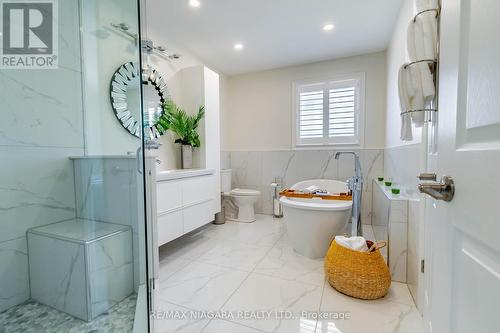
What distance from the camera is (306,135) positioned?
3637 mm

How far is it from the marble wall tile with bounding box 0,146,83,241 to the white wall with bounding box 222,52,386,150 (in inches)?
98.7

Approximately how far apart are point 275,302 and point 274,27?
2646 millimetres

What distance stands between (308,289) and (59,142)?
6.97ft

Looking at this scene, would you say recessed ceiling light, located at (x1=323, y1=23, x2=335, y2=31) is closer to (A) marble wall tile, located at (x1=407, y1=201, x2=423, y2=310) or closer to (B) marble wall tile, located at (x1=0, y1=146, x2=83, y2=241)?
(A) marble wall tile, located at (x1=407, y1=201, x2=423, y2=310)

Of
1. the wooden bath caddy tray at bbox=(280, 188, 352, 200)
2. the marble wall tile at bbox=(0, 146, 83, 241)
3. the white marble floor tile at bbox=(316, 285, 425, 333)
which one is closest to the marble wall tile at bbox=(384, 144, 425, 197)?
the wooden bath caddy tray at bbox=(280, 188, 352, 200)

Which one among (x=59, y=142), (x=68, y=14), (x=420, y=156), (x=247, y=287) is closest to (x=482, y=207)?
(x=420, y=156)

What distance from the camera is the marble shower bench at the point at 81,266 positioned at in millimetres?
1386

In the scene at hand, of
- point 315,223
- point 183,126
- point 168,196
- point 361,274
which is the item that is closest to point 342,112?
point 315,223

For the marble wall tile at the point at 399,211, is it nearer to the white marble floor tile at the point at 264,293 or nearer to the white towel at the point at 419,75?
the white marble floor tile at the point at 264,293

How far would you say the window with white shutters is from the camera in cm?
336

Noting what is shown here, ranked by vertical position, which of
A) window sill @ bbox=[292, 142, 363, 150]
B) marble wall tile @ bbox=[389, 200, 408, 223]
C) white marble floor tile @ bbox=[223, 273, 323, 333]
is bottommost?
white marble floor tile @ bbox=[223, 273, 323, 333]

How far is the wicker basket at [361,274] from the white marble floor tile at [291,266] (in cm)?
22

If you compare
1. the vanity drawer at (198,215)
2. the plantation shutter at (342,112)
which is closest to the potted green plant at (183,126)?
the vanity drawer at (198,215)

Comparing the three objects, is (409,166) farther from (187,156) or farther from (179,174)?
(187,156)
